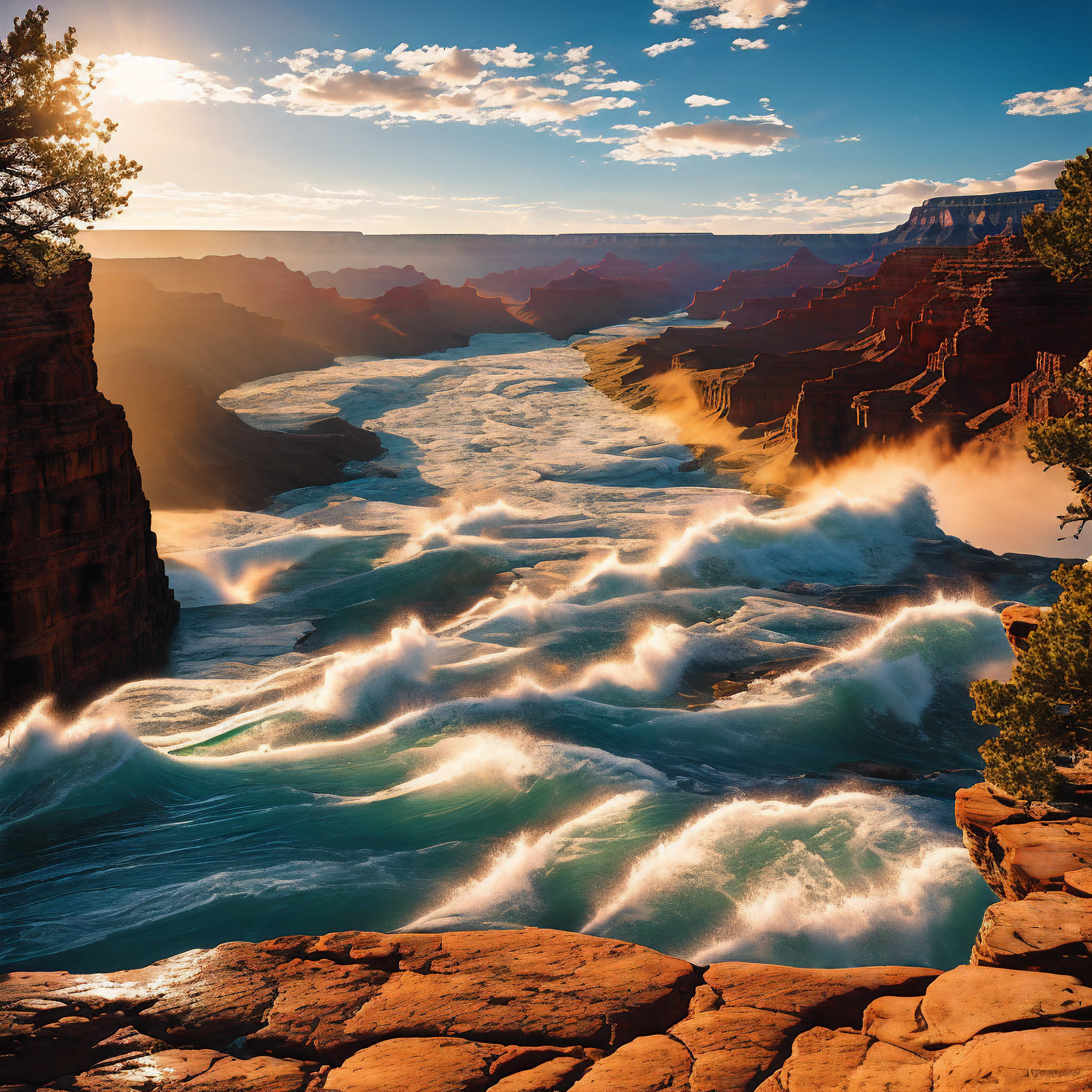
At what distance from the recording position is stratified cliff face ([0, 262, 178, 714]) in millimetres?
20328

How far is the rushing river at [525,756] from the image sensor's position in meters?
13.1

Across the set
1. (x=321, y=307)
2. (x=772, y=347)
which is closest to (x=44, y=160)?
(x=772, y=347)

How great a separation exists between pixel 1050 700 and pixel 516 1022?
7143 millimetres

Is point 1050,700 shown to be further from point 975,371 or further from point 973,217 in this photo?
point 973,217

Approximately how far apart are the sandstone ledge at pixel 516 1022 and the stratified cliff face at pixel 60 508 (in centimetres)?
1288

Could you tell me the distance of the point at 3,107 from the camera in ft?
40.0

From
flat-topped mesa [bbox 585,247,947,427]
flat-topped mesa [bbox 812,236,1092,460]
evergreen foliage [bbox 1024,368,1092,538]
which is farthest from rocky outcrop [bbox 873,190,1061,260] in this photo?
evergreen foliage [bbox 1024,368,1092,538]

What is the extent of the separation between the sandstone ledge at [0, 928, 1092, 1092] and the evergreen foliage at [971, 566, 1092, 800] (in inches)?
112

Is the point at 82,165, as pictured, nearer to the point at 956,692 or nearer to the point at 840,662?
the point at 840,662

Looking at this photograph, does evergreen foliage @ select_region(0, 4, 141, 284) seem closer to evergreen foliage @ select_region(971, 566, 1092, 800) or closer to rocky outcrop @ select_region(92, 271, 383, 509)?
evergreen foliage @ select_region(971, 566, 1092, 800)

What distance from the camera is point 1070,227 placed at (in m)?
11.2

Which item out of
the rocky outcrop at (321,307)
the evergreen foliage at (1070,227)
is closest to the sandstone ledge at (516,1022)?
the evergreen foliage at (1070,227)

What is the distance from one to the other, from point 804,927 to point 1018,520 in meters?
32.6

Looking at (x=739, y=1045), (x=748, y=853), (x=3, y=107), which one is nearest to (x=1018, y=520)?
(x=748, y=853)
